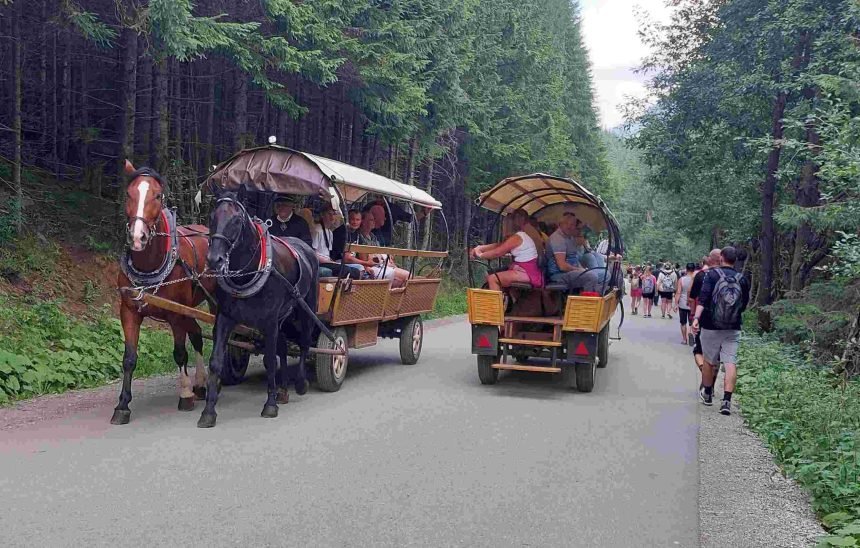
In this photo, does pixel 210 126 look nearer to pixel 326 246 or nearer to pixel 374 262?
pixel 374 262

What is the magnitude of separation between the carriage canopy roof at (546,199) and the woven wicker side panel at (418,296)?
1.57 meters

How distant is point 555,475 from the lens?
6211mm

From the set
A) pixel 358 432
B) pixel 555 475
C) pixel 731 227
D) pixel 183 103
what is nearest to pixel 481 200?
pixel 358 432

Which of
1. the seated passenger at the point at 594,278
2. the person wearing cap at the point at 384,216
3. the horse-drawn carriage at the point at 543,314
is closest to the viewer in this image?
the horse-drawn carriage at the point at 543,314

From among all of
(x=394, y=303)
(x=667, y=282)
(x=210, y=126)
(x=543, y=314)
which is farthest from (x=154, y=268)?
(x=667, y=282)

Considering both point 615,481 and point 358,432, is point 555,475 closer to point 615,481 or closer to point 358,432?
point 615,481

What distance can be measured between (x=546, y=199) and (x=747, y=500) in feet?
25.0

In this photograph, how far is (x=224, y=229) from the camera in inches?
290

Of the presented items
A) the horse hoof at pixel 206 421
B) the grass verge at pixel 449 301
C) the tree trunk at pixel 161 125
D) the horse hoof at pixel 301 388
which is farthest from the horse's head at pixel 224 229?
the grass verge at pixel 449 301

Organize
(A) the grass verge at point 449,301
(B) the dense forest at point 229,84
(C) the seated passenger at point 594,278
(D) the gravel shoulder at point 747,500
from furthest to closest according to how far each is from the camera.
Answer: (A) the grass verge at point 449,301 < (B) the dense forest at point 229,84 < (C) the seated passenger at point 594,278 < (D) the gravel shoulder at point 747,500

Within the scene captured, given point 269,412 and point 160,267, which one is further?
point 269,412

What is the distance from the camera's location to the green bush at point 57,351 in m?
8.62

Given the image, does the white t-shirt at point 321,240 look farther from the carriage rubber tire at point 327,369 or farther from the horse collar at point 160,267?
the horse collar at point 160,267

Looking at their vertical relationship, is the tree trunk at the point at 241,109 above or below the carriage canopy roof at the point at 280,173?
above
